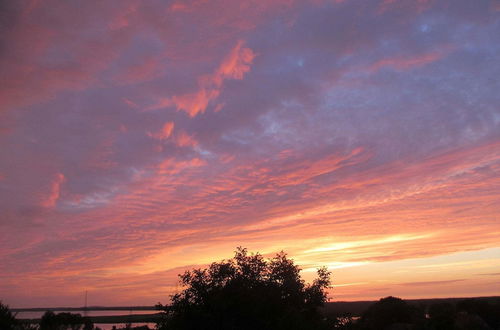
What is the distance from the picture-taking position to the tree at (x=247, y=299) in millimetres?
21375

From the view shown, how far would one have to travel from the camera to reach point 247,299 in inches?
864

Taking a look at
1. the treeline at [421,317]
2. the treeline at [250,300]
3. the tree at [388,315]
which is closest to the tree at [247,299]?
the treeline at [250,300]

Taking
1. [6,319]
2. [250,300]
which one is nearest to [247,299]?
A: [250,300]

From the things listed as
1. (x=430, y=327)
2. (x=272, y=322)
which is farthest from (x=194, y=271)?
(x=430, y=327)

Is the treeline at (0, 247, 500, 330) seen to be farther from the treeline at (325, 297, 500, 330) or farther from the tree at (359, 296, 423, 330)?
the tree at (359, 296, 423, 330)

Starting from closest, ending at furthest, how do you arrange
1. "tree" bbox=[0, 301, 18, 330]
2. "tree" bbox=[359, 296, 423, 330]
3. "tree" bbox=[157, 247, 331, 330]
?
"tree" bbox=[157, 247, 331, 330]
"tree" bbox=[0, 301, 18, 330]
"tree" bbox=[359, 296, 423, 330]

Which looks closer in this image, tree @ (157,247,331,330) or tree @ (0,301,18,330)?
tree @ (157,247,331,330)

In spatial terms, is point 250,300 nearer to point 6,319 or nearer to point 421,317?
point 6,319

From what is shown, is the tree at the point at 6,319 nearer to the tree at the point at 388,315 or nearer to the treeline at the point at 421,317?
the treeline at the point at 421,317

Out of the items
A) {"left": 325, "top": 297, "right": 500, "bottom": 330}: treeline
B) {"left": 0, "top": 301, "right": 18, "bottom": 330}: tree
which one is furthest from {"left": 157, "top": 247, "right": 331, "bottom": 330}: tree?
{"left": 325, "top": 297, "right": 500, "bottom": 330}: treeline

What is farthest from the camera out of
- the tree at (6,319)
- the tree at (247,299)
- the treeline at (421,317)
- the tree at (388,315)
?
the tree at (388,315)

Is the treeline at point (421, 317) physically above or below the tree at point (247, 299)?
below

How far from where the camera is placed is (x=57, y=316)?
254 feet

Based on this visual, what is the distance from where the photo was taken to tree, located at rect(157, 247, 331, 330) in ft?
70.1
